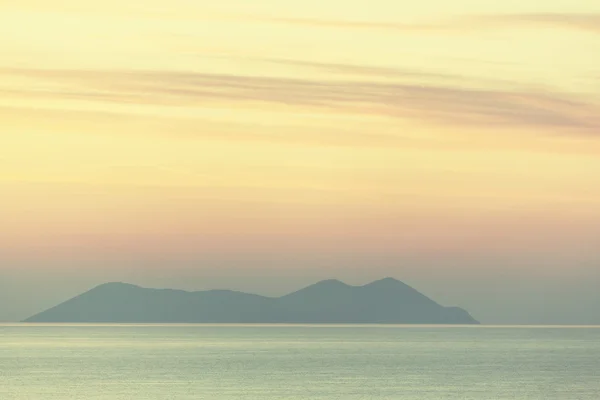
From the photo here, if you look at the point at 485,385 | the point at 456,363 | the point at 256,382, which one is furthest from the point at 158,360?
the point at 485,385

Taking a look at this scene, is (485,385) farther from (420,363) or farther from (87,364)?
(87,364)

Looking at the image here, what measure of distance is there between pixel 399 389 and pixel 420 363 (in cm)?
5771

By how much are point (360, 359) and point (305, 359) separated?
8.31m

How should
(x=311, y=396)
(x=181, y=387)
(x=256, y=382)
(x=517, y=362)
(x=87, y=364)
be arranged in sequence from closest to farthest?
(x=311, y=396), (x=181, y=387), (x=256, y=382), (x=87, y=364), (x=517, y=362)

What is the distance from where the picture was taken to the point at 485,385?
5044 inches

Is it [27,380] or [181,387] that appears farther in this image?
[27,380]

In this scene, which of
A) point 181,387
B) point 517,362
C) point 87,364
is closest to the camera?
point 181,387

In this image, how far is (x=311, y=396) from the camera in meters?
111

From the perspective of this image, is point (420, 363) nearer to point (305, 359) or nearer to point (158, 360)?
point (305, 359)

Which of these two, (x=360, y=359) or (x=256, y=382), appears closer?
(x=256, y=382)

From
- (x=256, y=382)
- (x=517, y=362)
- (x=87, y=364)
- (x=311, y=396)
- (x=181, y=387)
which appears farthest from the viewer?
(x=517, y=362)

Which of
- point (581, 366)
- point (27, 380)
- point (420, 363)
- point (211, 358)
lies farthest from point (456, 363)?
point (27, 380)

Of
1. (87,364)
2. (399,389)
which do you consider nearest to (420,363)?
(87,364)

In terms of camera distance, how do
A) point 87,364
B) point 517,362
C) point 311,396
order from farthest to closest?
point 517,362 → point 87,364 → point 311,396
